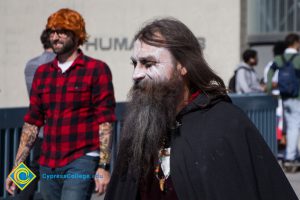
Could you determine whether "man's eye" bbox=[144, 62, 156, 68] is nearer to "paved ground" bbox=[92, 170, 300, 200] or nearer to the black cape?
the black cape

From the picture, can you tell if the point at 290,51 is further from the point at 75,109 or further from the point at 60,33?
the point at 75,109

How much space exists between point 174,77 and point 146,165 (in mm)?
348

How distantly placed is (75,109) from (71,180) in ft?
1.39

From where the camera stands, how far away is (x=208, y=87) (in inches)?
122

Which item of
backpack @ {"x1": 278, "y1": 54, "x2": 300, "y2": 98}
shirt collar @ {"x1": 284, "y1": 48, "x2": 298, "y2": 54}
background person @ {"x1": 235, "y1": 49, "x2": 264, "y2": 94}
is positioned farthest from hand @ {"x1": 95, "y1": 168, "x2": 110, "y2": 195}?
background person @ {"x1": 235, "y1": 49, "x2": 264, "y2": 94}

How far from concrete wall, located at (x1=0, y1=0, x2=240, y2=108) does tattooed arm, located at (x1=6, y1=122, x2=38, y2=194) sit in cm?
1082

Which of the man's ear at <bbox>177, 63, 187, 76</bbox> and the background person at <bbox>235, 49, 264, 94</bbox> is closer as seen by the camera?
the man's ear at <bbox>177, 63, 187, 76</bbox>

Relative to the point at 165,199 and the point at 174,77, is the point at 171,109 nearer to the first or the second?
the point at 174,77

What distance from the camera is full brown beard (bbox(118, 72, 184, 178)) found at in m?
3.04

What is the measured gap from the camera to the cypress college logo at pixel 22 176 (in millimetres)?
4961

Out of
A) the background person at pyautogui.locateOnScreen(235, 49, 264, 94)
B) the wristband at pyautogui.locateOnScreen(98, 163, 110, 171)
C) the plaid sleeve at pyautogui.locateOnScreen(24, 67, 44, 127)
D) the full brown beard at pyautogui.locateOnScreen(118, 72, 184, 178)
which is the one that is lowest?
the background person at pyautogui.locateOnScreen(235, 49, 264, 94)

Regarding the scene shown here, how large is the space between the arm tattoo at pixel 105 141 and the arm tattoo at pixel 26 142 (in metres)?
0.48

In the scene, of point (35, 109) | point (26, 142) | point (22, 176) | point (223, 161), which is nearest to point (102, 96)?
point (35, 109)

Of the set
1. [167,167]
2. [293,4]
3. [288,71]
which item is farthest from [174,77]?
[293,4]
